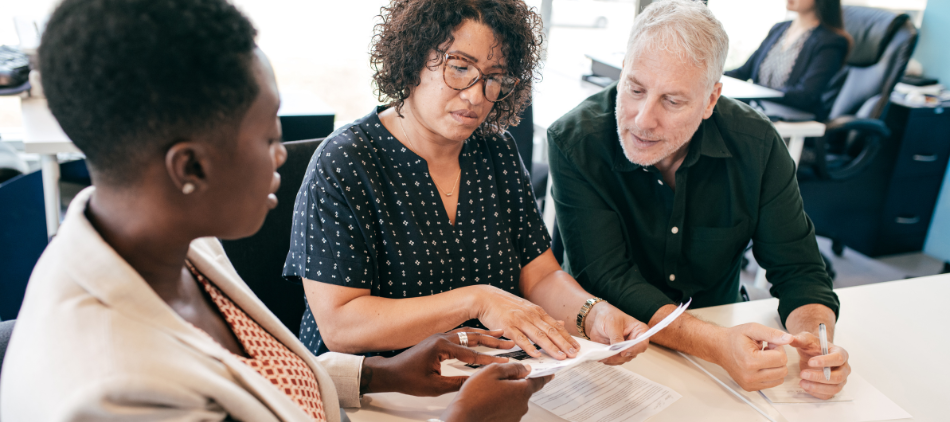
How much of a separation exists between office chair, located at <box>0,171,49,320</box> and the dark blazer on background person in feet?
10.5

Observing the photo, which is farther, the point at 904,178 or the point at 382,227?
the point at 904,178

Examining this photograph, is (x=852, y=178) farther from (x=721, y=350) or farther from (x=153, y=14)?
(x=153, y=14)

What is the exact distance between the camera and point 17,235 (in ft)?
4.82

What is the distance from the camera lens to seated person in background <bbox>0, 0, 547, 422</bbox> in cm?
51

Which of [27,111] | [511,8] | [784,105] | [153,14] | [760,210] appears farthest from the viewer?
[784,105]

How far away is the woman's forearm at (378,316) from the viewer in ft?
3.84

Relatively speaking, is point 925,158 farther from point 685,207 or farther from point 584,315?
point 584,315

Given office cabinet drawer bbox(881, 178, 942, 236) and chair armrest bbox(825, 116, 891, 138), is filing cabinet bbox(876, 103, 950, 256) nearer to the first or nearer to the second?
office cabinet drawer bbox(881, 178, 942, 236)

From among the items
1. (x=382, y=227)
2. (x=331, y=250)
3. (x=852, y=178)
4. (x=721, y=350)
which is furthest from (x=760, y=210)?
(x=852, y=178)

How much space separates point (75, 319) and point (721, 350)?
1.05 m

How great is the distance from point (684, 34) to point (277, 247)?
3.40ft

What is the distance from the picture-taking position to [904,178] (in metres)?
3.55

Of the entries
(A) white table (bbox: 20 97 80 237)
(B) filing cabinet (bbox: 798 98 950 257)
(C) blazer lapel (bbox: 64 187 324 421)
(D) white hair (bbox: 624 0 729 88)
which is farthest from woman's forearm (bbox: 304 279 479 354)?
(B) filing cabinet (bbox: 798 98 950 257)

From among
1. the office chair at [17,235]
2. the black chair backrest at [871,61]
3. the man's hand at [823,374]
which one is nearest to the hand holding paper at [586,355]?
the man's hand at [823,374]
